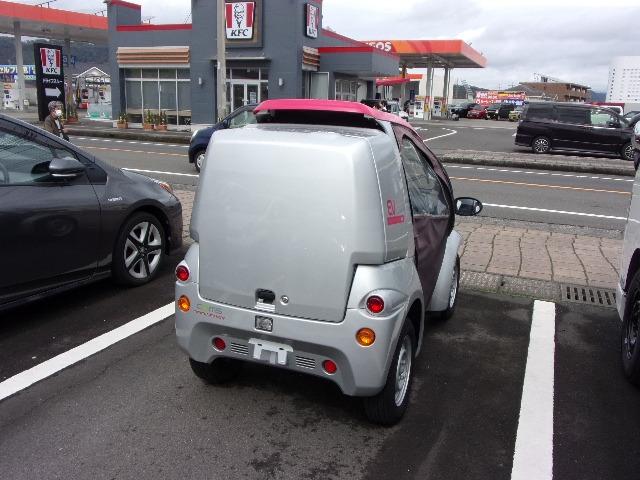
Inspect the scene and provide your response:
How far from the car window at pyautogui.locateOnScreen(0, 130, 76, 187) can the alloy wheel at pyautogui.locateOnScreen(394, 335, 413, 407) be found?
10.2 feet

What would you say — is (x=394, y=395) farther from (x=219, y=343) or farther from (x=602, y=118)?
(x=602, y=118)

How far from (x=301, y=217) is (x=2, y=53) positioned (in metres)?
144

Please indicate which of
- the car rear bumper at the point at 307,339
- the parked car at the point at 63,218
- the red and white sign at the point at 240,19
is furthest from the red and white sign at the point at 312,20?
the car rear bumper at the point at 307,339

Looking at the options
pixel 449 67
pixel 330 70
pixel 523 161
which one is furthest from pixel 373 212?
pixel 449 67

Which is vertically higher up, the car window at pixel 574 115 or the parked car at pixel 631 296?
the car window at pixel 574 115

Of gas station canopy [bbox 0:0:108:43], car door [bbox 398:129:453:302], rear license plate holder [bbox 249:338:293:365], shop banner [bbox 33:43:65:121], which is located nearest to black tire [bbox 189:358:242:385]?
rear license plate holder [bbox 249:338:293:365]

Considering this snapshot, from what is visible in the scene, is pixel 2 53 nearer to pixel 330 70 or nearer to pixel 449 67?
pixel 449 67

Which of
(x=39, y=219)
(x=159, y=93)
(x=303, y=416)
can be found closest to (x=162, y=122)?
(x=159, y=93)

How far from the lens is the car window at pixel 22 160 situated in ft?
14.3

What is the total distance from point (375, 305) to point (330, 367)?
1.37ft

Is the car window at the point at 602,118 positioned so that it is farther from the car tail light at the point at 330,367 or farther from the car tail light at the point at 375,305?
the car tail light at the point at 330,367

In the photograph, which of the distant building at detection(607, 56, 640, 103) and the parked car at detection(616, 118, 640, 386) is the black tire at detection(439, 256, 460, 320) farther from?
the distant building at detection(607, 56, 640, 103)

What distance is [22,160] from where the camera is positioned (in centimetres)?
451

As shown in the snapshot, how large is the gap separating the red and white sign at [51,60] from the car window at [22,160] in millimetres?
26920
